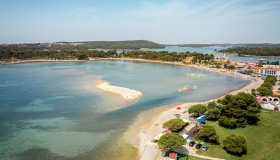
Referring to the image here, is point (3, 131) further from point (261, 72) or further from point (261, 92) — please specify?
point (261, 72)

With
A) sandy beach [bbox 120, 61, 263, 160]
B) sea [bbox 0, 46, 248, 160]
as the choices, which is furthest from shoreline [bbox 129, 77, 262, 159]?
sea [bbox 0, 46, 248, 160]

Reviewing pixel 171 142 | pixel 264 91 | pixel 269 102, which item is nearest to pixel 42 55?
pixel 171 142

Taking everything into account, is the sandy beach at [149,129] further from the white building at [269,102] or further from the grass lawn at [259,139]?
the white building at [269,102]

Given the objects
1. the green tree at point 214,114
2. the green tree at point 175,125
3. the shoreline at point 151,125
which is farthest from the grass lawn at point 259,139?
the green tree at point 175,125

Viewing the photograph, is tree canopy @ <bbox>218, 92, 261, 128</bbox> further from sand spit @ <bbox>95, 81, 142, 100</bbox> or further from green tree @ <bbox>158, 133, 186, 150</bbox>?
sand spit @ <bbox>95, 81, 142, 100</bbox>

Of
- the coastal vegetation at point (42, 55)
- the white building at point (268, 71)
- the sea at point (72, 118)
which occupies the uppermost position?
the coastal vegetation at point (42, 55)

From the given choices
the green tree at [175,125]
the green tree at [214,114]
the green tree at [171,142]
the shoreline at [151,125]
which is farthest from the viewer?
the green tree at [214,114]

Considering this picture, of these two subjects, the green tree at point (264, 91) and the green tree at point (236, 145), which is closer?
the green tree at point (236, 145)

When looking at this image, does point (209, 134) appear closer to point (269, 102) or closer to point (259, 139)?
point (259, 139)
